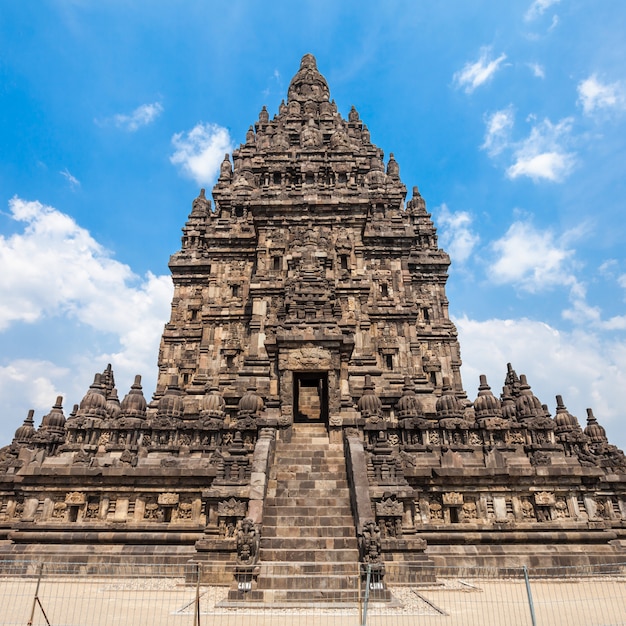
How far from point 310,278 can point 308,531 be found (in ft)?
41.9

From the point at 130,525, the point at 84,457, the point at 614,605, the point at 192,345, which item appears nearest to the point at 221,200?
the point at 192,345

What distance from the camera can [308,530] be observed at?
12023mm

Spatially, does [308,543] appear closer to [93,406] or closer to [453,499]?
[453,499]

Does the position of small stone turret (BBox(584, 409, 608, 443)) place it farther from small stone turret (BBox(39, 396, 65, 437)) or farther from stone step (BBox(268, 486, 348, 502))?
small stone turret (BBox(39, 396, 65, 437))

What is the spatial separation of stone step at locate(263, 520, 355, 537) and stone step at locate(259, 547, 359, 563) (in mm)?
591

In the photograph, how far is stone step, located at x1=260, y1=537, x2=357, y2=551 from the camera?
1153 centimetres

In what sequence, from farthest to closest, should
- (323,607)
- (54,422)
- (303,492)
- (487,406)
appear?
(54,422) < (487,406) < (303,492) < (323,607)

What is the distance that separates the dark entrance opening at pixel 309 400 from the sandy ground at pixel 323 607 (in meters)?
9.09

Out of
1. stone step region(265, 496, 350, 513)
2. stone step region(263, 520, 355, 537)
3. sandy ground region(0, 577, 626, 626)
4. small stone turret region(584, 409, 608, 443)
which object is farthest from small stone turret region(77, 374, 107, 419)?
small stone turret region(584, 409, 608, 443)

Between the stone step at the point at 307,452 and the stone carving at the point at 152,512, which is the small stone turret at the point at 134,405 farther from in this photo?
the stone step at the point at 307,452

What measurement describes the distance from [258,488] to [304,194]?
22.8m

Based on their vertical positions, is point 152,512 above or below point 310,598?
above

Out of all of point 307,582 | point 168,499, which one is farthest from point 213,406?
point 307,582

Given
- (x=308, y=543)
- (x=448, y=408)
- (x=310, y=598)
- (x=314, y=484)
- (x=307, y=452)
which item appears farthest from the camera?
(x=448, y=408)
